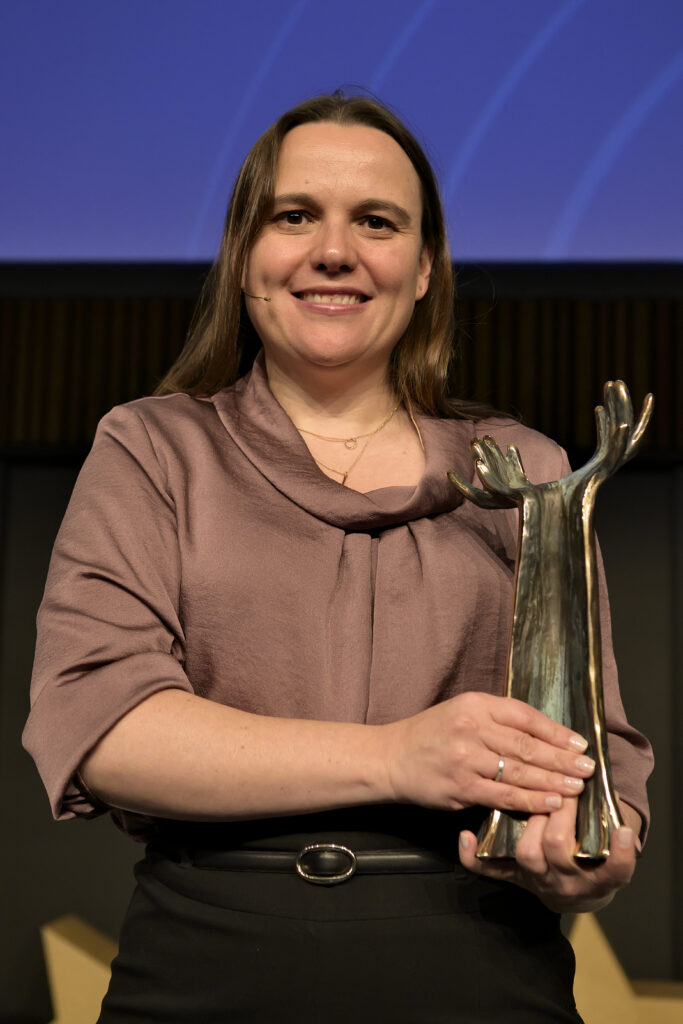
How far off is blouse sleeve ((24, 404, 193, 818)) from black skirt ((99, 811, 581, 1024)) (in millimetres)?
155

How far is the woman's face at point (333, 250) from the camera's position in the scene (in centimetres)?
136

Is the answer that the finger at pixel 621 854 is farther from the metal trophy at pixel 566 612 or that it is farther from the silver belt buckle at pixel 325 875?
the silver belt buckle at pixel 325 875

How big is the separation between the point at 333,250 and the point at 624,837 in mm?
724

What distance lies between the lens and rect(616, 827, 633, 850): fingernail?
3.18 feet

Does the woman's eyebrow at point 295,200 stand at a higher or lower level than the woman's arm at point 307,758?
higher

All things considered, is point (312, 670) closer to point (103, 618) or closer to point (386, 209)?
point (103, 618)

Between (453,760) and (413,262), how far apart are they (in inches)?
26.5

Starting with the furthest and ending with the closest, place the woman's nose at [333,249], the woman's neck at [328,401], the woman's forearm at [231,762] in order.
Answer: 1. the woman's neck at [328,401]
2. the woman's nose at [333,249]
3. the woman's forearm at [231,762]

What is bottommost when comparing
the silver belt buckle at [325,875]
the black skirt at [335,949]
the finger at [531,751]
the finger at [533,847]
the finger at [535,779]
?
the black skirt at [335,949]

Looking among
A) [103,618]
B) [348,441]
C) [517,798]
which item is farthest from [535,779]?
[348,441]

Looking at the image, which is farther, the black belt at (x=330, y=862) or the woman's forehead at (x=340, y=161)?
the woman's forehead at (x=340, y=161)

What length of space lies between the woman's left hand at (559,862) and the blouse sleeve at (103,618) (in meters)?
0.34

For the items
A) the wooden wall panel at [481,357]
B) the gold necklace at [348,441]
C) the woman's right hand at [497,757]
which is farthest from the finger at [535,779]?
the wooden wall panel at [481,357]

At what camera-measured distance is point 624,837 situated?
3.19 feet
